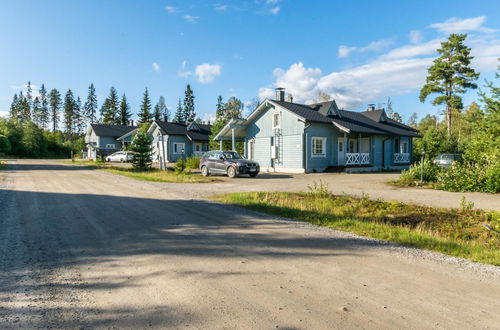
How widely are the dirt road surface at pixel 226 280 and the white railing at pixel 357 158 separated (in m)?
20.8

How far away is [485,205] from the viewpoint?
33.0 ft

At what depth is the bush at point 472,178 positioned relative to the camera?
Result: 12.8m

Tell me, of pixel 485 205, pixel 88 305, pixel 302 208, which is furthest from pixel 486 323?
pixel 485 205

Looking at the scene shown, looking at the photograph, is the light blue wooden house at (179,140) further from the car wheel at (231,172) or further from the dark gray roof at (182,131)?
the car wheel at (231,172)

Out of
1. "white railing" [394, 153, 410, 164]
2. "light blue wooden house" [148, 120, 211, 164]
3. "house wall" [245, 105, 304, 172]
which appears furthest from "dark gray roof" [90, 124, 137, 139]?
"white railing" [394, 153, 410, 164]

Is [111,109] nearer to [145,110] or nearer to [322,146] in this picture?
[145,110]

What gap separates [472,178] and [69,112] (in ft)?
323

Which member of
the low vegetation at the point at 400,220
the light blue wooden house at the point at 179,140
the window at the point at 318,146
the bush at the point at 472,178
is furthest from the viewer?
the light blue wooden house at the point at 179,140

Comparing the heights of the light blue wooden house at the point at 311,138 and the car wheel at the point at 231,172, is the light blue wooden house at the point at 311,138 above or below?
above

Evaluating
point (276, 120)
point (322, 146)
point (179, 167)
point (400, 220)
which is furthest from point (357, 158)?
point (400, 220)

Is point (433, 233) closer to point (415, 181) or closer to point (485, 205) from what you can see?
point (485, 205)

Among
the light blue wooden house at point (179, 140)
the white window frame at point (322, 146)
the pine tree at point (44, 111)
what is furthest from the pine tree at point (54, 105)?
the white window frame at point (322, 146)

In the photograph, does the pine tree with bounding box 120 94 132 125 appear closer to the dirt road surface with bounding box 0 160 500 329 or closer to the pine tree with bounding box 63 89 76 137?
the pine tree with bounding box 63 89 76 137

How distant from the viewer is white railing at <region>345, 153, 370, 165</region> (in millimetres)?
26422
